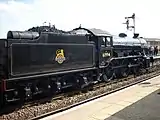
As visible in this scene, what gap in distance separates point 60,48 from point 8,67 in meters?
2.72

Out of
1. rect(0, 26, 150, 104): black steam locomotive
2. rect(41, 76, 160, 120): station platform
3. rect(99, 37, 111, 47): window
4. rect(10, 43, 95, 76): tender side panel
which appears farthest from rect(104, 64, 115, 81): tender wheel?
rect(41, 76, 160, 120): station platform

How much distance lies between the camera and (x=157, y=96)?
35.9 ft

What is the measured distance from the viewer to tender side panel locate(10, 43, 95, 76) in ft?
29.2

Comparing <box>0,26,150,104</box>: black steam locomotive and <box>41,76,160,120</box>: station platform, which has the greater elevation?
<box>0,26,150,104</box>: black steam locomotive

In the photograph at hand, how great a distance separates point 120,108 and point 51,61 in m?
3.10

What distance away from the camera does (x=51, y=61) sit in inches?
408

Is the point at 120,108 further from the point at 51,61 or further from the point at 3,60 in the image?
the point at 3,60

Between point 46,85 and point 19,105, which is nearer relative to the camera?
point 19,105

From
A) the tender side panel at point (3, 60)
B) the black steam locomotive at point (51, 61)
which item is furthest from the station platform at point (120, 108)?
the tender side panel at point (3, 60)

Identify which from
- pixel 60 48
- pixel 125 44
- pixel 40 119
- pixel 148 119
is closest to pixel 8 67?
pixel 40 119

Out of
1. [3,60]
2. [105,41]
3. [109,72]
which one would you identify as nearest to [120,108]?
[3,60]

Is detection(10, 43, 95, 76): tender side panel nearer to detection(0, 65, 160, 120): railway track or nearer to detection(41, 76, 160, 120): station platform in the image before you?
detection(0, 65, 160, 120): railway track

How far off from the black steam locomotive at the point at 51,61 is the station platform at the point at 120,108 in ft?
5.70

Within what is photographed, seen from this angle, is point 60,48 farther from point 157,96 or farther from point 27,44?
point 157,96
